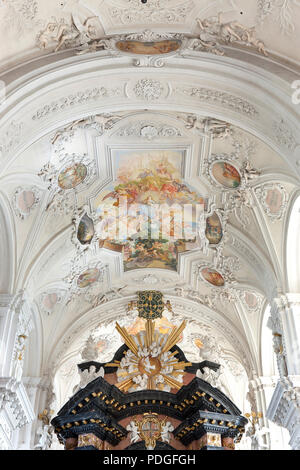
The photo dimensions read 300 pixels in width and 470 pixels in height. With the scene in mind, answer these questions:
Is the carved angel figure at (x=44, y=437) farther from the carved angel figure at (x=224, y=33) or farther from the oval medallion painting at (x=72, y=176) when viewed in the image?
the carved angel figure at (x=224, y=33)

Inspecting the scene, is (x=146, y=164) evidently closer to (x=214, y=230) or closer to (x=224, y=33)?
(x=214, y=230)

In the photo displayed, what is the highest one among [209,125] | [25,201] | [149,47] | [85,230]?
[149,47]

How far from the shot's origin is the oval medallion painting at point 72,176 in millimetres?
13969

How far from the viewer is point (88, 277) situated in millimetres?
18219

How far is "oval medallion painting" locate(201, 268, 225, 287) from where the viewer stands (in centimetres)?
1770

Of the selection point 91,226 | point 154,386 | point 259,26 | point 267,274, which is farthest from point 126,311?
point 259,26

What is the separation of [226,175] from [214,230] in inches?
89.8

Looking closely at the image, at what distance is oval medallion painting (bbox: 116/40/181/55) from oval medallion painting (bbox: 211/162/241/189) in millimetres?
3718

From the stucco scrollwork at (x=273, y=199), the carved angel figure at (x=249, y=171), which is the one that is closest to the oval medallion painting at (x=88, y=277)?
the stucco scrollwork at (x=273, y=199)

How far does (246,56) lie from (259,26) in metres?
0.64

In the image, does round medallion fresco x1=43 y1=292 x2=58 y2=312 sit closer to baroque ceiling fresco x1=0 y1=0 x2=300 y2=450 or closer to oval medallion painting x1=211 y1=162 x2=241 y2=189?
baroque ceiling fresco x1=0 y1=0 x2=300 y2=450

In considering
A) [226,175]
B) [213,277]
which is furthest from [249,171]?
[213,277]

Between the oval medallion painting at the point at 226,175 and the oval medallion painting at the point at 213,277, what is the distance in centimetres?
420
